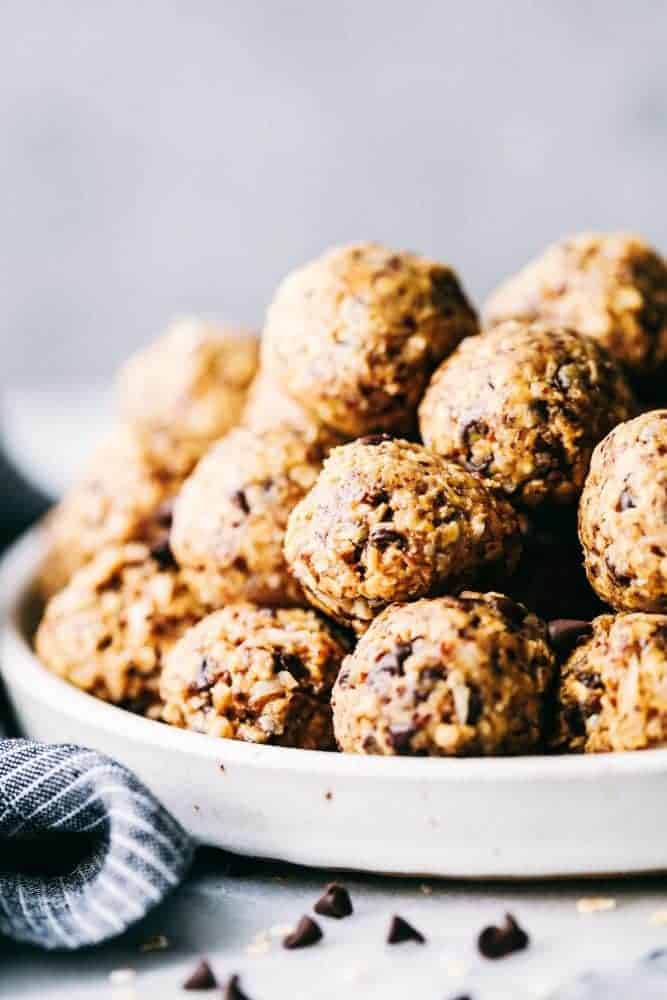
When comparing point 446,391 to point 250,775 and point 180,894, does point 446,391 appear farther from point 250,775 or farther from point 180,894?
point 180,894

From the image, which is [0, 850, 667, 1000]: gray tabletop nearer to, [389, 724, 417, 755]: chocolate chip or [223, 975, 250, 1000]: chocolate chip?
[223, 975, 250, 1000]: chocolate chip

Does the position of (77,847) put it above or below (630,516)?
below

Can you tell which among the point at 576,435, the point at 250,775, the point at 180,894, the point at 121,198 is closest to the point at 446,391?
the point at 576,435

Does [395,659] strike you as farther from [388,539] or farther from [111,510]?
[111,510]

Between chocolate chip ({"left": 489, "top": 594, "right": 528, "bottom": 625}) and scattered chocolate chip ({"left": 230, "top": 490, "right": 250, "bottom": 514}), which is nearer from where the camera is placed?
chocolate chip ({"left": 489, "top": 594, "right": 528, "bottom": 625})

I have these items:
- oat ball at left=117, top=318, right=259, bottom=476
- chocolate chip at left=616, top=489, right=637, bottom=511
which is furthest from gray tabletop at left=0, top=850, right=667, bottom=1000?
oat ball at left=117, top=318, right=259, bottom=476

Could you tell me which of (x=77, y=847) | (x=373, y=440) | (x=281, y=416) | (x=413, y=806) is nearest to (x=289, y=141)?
(x=281, y=416)
